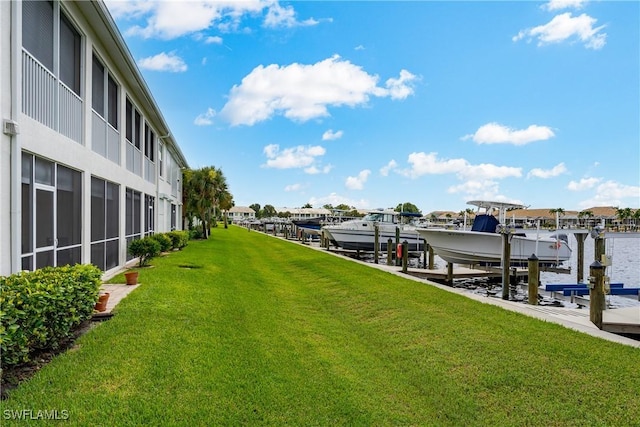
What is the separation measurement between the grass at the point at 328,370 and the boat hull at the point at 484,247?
382 inches

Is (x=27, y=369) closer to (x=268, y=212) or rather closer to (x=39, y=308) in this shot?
(x=39, y=308)

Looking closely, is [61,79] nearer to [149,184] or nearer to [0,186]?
[0,186]

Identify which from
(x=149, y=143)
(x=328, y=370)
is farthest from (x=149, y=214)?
(x=328, y=370)

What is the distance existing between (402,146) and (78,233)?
2631 centimetres

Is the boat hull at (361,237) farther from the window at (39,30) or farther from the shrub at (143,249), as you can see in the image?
the window at (39,30)

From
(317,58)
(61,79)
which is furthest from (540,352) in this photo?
(317,58)

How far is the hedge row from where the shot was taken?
4062 millimetres

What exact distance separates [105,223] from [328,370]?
7.98 m

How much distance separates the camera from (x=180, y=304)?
7.59 meters

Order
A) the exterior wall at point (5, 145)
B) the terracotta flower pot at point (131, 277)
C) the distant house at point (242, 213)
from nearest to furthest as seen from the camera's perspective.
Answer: the exterior wall at point (5, 145) → the terracotta flower pot at point (131, 277) → the distant house at point (242, 213)

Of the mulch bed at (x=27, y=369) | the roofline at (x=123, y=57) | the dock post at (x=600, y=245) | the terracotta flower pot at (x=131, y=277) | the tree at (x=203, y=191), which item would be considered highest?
the roofline at (x=123, y=57)

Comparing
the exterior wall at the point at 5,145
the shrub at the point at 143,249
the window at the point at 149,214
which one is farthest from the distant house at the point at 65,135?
the window at the point at 149,214

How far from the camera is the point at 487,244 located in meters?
17.5

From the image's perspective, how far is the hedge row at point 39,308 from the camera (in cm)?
406
